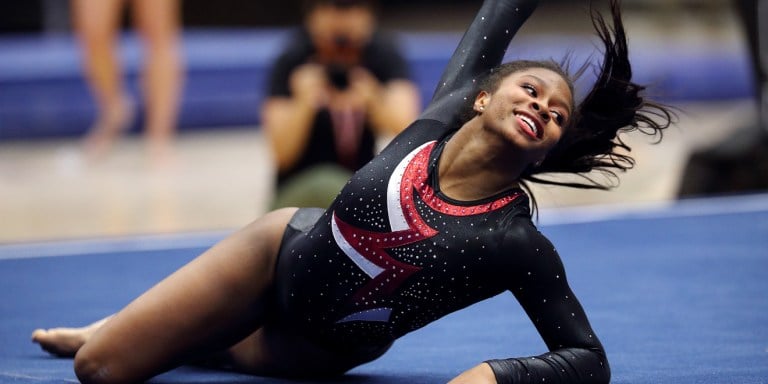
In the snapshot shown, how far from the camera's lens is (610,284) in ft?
11.7

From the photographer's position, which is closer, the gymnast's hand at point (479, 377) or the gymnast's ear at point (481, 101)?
the gymnast's hand at point (479, 377)

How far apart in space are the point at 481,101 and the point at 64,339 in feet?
3.54

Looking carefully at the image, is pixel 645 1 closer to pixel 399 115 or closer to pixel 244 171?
pixel 244 171

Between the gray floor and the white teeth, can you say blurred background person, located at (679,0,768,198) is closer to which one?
the gray floor

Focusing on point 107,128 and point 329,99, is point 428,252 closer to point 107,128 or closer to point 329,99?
point 329,99

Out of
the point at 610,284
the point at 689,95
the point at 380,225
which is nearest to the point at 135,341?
the point at 380,225

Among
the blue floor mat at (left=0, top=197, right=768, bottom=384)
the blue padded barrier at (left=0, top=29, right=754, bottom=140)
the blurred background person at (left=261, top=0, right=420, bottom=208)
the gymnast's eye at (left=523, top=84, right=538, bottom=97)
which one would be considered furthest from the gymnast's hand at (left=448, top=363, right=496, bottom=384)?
the blue padded barrier at (left=0, top=29, right=754, bottom=140)

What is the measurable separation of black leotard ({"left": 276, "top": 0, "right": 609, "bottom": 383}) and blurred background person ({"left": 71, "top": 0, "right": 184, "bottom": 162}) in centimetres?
540

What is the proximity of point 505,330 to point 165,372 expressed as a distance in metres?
0.92

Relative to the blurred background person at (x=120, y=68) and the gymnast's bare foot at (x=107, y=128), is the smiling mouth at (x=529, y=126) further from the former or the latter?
the gymnast's bare foot at (x=107, y=128)

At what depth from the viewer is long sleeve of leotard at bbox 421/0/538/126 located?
2398mm

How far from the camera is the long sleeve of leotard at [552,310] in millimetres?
2064

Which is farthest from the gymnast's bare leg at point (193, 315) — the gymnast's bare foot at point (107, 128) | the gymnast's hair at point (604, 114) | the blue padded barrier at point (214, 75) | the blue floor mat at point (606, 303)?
the gymnast's bare foot at point (107, 128)

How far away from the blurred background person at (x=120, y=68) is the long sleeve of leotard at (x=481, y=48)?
17.3ft
